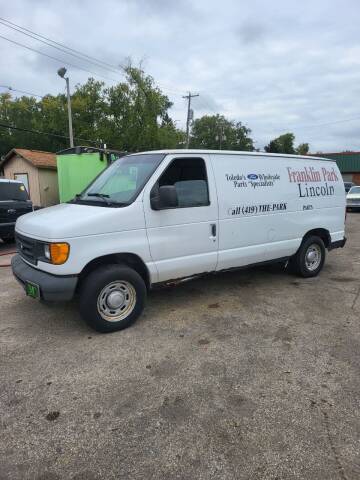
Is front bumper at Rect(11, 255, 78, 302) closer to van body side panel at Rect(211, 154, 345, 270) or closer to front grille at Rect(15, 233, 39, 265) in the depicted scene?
front grille at Rect(15, 233, 39, 265)

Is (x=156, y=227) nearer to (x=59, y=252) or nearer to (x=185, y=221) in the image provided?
(x=185, y=221)

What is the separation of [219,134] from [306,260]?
70154 millimetres

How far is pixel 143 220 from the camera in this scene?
4.13 meters

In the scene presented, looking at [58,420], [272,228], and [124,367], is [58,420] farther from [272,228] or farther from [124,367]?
[272,228]

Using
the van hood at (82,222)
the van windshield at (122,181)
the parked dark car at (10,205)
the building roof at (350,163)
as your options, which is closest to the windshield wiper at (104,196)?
the van windshield at (122,181)

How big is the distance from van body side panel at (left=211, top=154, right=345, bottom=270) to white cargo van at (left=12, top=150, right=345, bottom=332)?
2 centimetres

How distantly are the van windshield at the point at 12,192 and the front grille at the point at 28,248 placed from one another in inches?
226

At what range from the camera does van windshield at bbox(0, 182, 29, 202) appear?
9.51m

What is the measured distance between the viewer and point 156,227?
4242mm

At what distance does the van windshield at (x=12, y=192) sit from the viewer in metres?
9.51

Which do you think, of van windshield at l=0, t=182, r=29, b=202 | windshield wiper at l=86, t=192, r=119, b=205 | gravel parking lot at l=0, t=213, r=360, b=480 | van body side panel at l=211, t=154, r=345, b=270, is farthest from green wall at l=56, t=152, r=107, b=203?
gravel parking lot at l=0, t=213, r=360, b=480

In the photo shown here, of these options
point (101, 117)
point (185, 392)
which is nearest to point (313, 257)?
point (185, 392)

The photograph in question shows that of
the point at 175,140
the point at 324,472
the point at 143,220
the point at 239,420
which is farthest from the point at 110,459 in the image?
the point at 175,140

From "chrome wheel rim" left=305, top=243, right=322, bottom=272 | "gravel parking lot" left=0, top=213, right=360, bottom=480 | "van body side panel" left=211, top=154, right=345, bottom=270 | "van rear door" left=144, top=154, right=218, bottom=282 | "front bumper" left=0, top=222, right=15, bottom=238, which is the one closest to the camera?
"gravel parking lot" left=0, top=213, right=360, bottom=480
